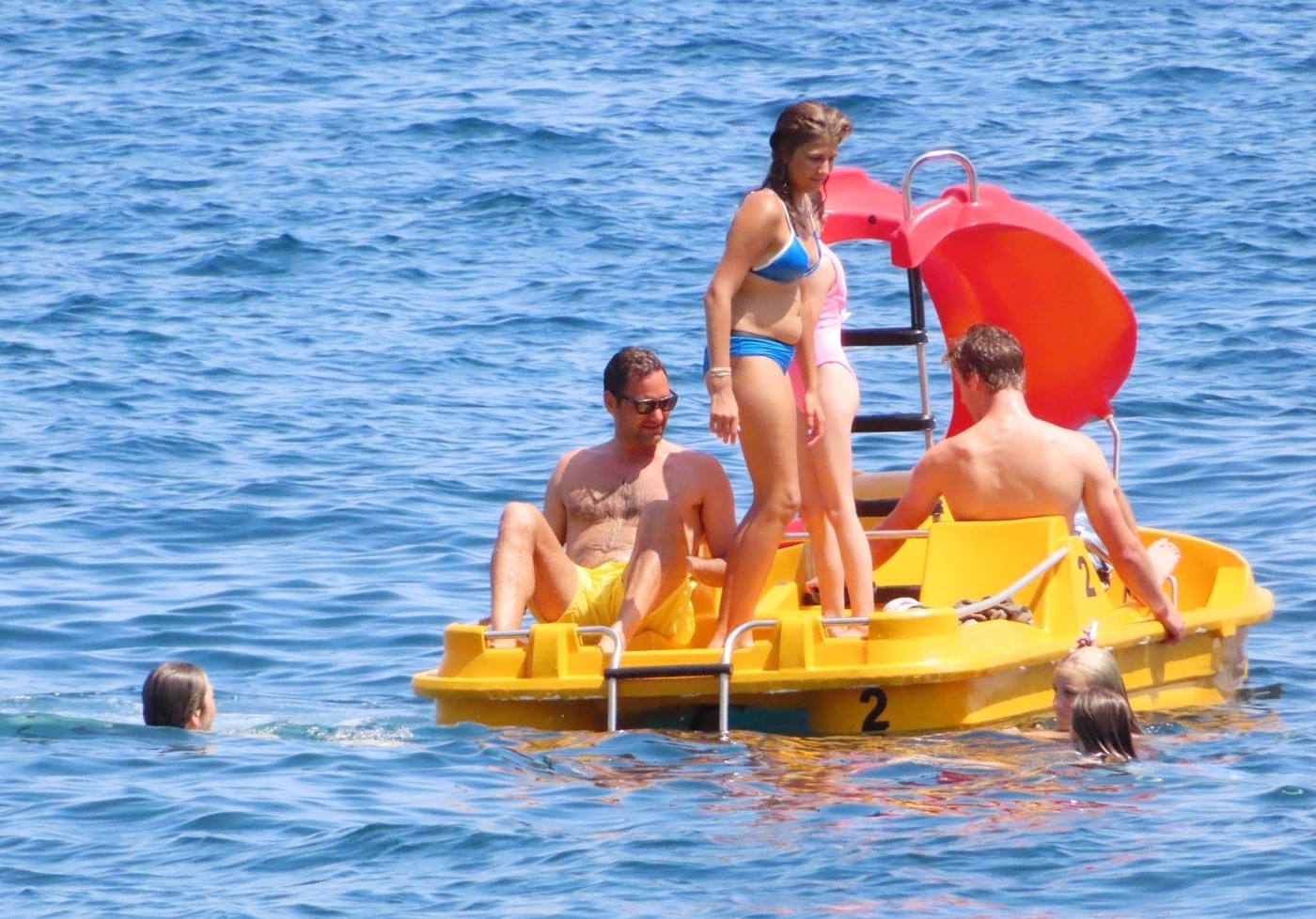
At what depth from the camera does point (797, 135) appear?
6.64 m

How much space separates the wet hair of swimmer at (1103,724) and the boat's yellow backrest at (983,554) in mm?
775

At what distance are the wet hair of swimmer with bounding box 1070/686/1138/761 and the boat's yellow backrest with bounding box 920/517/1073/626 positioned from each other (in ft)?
2.54

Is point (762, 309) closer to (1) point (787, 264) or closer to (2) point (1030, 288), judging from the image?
(1) point (787, 264)

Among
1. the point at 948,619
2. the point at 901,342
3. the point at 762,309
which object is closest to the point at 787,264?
the point at 762,309

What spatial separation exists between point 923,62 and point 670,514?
20410mm

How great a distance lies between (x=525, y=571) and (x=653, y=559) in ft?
1.53

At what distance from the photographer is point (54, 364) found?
16438mm

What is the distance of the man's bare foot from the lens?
8227 mm

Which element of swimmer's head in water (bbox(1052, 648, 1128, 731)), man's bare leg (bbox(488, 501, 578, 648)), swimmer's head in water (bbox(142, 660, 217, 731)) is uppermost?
man's bare leg (bbox(488, 501, 578, 648))

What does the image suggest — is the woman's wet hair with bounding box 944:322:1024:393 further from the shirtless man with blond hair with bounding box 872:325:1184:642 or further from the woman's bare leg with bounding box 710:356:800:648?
the woman's bare leg with bounding box 710:356:800:648

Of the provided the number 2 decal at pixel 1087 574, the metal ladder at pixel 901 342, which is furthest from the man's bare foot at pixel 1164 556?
the metal ladder at pixel 901 342

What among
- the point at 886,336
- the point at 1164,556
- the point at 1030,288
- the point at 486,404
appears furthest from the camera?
the point at 486,404

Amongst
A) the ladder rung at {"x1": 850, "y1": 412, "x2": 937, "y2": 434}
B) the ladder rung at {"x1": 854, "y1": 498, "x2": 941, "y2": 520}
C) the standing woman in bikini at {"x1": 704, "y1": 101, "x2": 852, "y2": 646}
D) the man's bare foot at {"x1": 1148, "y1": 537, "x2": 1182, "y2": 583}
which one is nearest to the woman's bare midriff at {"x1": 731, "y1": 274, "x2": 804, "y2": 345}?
the standing woman in bikini at {"x1": 704, "y1": 101, "x2": 852, "y2": 646}

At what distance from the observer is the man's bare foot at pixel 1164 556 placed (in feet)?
27.0
